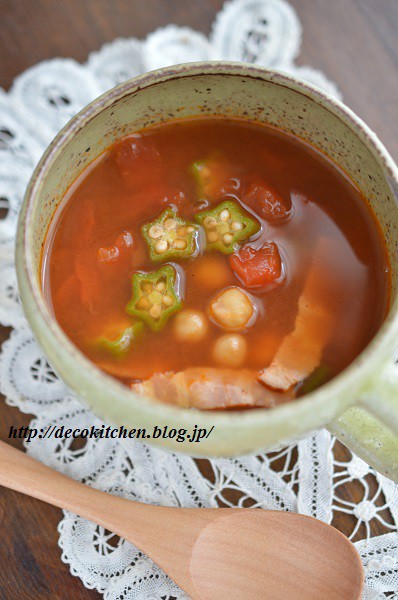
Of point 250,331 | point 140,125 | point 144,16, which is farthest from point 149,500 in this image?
Result: point 144,16

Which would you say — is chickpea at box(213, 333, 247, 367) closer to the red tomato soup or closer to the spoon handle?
the red tomato soup

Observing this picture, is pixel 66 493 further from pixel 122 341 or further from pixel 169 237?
pixel 169 237

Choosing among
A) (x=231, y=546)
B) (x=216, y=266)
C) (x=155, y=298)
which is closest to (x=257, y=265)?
(x=216, y=266)

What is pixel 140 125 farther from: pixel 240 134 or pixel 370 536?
pixel 370 536

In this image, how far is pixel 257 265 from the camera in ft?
3.56

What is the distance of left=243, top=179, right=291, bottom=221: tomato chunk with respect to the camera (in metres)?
1.11

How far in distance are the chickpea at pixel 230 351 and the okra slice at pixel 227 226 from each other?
0.14 metres

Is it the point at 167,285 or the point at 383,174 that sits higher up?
the point at 383,174

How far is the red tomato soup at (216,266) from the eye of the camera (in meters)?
1.04

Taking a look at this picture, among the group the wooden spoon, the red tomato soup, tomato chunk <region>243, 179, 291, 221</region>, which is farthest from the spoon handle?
tomato chunk <region>243, 179, 291, 221</region>

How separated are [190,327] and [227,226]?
0.16 metres

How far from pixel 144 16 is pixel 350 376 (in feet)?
3.09

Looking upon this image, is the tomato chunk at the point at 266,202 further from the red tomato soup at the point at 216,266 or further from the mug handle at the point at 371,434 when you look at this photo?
the mug handle at the point at 371,434

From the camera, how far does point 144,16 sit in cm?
145
